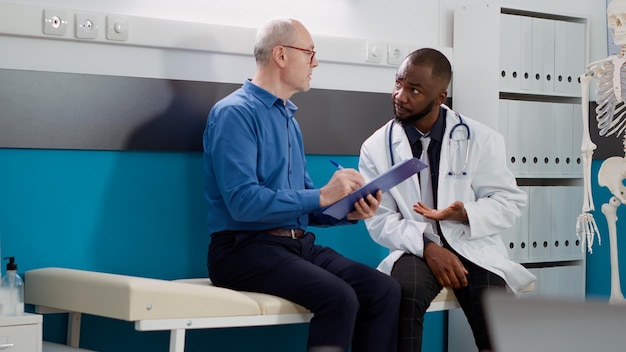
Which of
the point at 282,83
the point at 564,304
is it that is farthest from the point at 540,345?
the point at 282,83

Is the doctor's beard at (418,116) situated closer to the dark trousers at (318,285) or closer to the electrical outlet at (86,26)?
the dark trousers at (318,285)

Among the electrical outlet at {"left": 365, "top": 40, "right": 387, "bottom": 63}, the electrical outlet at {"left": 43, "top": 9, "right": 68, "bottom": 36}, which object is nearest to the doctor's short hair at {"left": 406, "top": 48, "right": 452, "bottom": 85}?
the electrical outlet at {"left": 365, "top": 40, "right": 387, "bottom": 63}

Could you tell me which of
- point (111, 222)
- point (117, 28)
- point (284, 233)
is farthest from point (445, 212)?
point (117, 28)

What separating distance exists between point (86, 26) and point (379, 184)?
1.13 meters

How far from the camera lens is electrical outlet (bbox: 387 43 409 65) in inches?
145

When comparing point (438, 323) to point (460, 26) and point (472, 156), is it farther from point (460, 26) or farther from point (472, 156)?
point (460, 26)

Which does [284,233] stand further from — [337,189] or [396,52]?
Answer: [396,52]

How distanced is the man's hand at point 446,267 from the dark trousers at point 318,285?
217 millimetres

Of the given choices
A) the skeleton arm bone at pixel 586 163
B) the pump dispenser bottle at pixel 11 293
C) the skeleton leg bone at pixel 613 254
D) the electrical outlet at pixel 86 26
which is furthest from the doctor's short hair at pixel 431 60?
the pump dispenser bottle at pixel 11 293

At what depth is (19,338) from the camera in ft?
Result: 8.07

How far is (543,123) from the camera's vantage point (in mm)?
3908

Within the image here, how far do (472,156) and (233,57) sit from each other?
0.96m

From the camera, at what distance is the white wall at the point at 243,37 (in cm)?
297

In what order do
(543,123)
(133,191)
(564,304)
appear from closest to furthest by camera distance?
1. (564,304)
2. (133,191)
3. (543,123)
